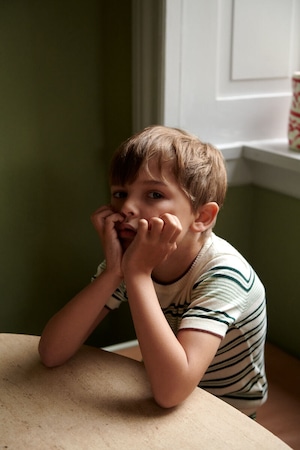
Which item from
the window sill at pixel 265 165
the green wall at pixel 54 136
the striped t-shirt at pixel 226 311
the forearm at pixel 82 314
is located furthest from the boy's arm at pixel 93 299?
the window sill at pixel 265 165

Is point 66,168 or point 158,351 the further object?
point 66,168

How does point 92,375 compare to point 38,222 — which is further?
point 38,222

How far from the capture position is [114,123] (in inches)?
73.2

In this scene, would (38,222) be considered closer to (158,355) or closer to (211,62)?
(211,62)

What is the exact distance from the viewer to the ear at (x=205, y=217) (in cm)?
124

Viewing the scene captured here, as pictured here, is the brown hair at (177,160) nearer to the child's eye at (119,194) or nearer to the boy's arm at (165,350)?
the child's eye at (119,194)

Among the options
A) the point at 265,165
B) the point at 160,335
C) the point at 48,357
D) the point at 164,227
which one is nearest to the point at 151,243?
the point at 164,227

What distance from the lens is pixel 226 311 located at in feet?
3.70

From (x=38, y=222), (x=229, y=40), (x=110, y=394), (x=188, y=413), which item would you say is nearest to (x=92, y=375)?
(x=110, y=394)

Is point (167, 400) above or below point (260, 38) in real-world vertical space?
below

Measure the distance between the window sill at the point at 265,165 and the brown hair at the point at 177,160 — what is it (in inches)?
23.1

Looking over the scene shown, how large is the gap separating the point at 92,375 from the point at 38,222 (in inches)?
33.1

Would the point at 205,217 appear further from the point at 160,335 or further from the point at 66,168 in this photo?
the point at 66,168

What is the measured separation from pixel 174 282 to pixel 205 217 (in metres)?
0.15
